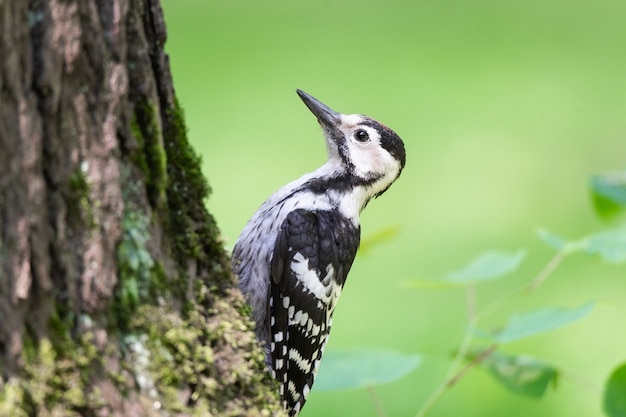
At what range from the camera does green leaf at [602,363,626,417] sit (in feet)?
10.2

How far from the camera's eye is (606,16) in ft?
29.7

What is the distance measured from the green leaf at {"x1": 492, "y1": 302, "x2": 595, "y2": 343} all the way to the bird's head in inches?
32.5

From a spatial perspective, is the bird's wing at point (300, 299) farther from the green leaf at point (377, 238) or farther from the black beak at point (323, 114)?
the black beak at point (323, 114)

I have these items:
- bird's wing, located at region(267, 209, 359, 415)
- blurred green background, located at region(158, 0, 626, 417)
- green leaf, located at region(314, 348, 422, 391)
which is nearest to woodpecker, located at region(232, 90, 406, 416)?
bird's wing, located at region(267, 209, 359, 415)

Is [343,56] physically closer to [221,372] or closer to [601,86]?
[601,86]

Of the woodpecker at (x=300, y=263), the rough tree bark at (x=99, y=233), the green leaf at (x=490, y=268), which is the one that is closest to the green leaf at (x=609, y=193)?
the green leaf at (x=490, y=268)

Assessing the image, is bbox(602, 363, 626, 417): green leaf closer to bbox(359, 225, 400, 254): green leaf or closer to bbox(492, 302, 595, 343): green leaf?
bbox(492, 302, 595, 343): green leaf

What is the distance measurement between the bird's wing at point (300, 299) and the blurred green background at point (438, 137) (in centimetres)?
167

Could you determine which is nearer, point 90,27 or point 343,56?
point 90,27

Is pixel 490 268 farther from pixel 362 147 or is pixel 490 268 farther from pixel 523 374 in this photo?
pixel 362 147

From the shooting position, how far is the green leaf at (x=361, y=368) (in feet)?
9.75

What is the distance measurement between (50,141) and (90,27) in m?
0.22

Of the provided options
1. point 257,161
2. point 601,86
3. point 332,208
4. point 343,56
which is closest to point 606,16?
point 601,86

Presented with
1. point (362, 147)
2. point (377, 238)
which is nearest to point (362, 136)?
point (362, 147)
